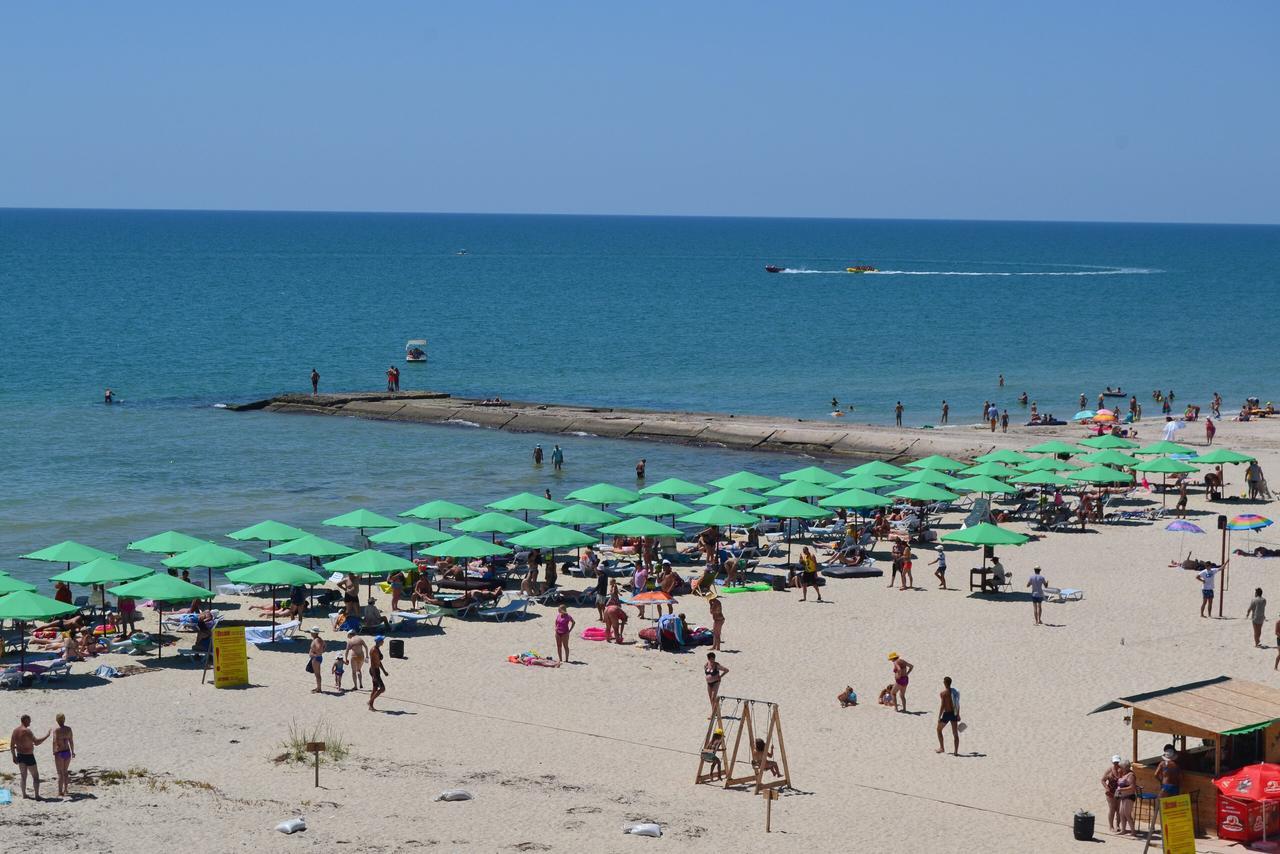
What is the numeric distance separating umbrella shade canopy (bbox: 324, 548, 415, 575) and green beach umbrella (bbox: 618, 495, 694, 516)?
736 cm

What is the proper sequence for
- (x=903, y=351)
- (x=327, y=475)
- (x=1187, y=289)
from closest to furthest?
(x=327, y=475)
(x=903, y=351)
(x=1187, y=289)

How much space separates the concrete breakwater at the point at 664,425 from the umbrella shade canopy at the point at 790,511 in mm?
12969

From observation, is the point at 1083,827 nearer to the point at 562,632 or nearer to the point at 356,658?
the point at 562,632

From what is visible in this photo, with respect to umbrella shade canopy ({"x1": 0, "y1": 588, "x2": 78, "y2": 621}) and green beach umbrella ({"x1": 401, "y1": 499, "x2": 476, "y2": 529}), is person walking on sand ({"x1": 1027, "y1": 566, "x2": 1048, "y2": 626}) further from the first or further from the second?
umbrella shade canopy ({"x1": 0, "y1": 588, "x2": 78, "y2": 621})

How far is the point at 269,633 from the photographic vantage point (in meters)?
26.3

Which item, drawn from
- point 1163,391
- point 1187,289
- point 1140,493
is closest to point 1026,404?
point 1163,391

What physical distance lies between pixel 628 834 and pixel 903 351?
7092 centimetres

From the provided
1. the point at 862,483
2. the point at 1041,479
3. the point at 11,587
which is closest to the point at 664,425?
the point at 862,483

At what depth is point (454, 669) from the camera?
80.7 feet

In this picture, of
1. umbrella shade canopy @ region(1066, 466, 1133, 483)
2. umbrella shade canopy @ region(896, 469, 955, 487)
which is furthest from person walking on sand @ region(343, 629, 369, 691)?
umbrella shade canopy @ region(1066, 466, 1133, 483)

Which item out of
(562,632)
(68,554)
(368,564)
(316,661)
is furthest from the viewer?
(68,554)

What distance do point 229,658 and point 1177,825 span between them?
13.8 m

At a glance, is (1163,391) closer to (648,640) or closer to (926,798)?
(648,640)

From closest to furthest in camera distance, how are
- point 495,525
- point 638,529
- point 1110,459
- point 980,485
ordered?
point 638,529
point 495,525
point 980,485
point 1110,459
